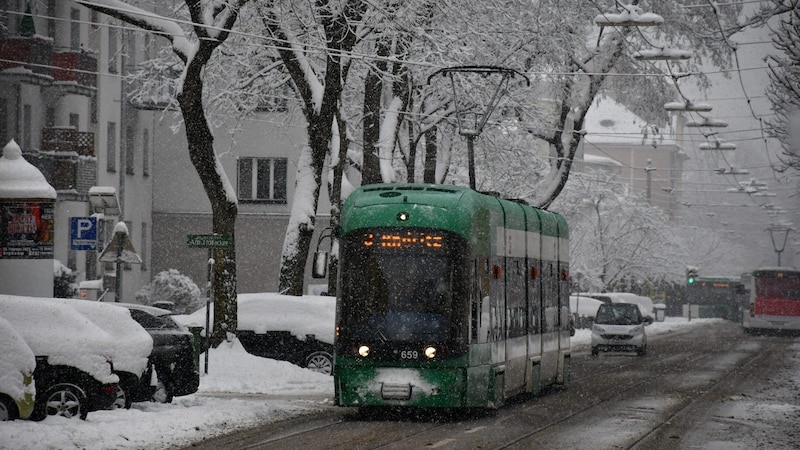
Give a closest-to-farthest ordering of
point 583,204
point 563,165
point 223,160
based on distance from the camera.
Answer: point 563,165
point 223,160
point 583,204

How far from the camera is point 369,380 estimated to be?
801 inches

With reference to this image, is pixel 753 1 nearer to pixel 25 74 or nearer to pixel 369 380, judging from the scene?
pixel 369 380

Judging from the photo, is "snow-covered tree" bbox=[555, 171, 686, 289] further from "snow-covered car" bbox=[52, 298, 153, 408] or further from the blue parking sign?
"snow-covered car" bbox=[52, 298, 153, 408]

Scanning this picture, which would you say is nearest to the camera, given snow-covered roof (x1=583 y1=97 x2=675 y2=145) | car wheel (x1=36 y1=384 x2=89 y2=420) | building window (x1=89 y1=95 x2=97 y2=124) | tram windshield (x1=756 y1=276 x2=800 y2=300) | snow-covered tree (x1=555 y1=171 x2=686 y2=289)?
car wheel (x1=36 y1=384 x2=89 y2=420)

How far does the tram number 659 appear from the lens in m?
20.3

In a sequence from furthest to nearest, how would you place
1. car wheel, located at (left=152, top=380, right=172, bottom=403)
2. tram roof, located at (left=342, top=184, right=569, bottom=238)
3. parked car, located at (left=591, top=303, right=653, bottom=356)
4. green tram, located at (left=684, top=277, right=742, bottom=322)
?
Result: 1. green tram, located at (left=684, top=277, right=742, bottom=322)
2. parked car, located at (left=591, top=303, right=653, bottom=356)
3. car wheel, located at (left=152, top=380, right=172, bottom=403)
4. tram roof, located at (left=342, top=184, right=569, bottom=238)

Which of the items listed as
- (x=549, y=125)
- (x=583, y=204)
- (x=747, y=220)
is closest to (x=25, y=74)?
(x=549, y=125)

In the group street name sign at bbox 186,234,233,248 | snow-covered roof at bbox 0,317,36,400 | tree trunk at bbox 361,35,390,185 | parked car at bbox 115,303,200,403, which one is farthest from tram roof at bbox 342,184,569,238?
tree trunk at bbox 361,35,390,185

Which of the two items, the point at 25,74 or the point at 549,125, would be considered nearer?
the point at 25,74

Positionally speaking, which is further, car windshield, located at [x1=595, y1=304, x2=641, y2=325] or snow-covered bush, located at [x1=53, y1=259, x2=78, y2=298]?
car windshield, located at [x1=595, y1=304, x2=641, y2=325]

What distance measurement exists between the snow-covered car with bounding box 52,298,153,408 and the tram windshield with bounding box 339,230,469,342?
9.13ft

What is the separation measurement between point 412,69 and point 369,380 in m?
18.6

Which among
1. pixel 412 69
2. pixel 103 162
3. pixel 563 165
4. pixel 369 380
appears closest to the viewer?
pixel 369 380

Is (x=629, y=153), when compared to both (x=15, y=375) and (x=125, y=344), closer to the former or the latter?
(x=125, y=344)
